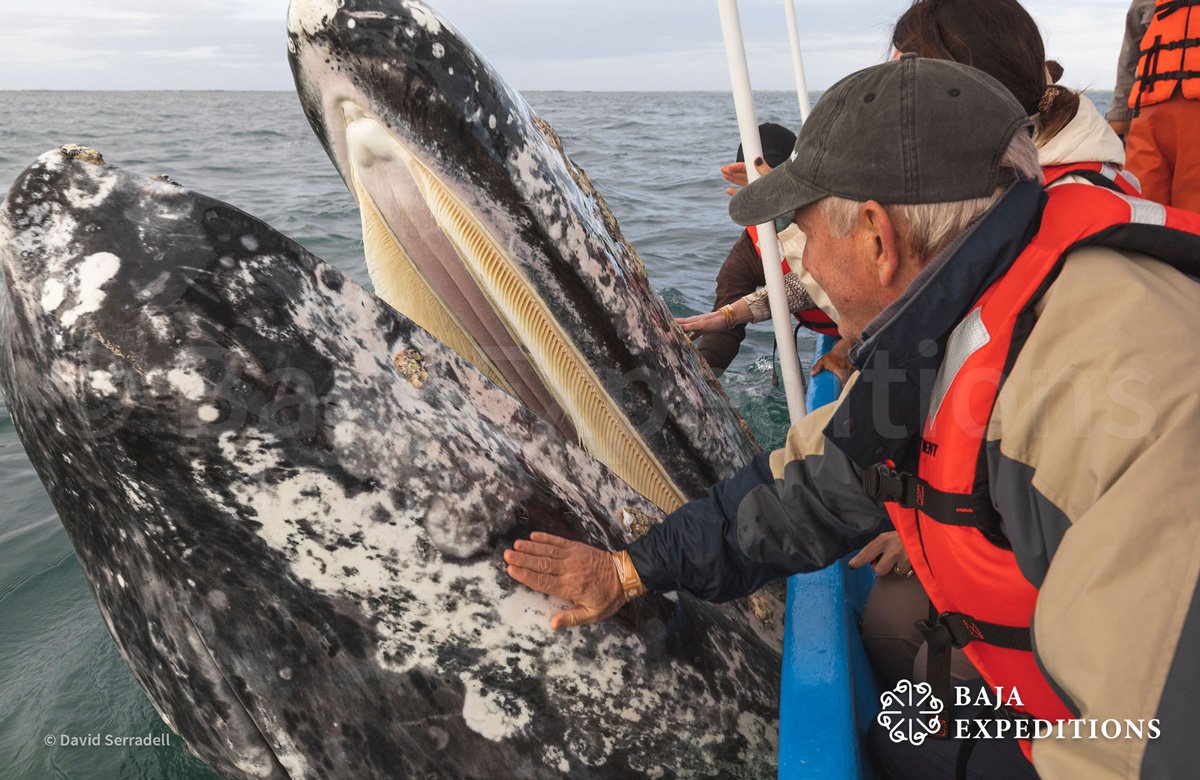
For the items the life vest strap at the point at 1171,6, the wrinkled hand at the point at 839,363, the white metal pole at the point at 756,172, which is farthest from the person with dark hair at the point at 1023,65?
the life vest strap at the point at 1171,6

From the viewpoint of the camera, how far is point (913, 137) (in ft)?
5.60

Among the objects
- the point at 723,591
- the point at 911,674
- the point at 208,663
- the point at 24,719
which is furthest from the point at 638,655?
the point at 24,719

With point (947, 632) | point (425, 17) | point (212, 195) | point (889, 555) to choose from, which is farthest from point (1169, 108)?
point (212, 195)

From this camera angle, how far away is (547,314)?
2725 mm

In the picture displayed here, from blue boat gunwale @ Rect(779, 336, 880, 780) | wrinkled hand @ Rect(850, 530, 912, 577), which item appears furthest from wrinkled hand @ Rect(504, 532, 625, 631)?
wrinkled hand @ Rect(850, 530, 912, 577)

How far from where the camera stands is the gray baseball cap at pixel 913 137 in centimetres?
170

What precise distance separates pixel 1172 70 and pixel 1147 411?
16.2ft

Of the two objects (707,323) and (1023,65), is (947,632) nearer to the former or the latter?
(1023,65)

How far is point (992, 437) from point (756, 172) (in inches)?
66.2

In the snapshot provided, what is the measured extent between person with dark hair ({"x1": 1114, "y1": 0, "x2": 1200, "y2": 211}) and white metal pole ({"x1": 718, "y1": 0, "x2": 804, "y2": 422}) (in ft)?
10.8

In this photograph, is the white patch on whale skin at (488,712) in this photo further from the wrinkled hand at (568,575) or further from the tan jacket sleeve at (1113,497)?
the tan jacket sleeve at (1113,497)

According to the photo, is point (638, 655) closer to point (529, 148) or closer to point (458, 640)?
point (458, 640)

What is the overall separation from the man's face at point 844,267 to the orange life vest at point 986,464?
213 mm

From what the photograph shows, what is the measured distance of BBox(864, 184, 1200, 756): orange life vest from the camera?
152 centimetres
